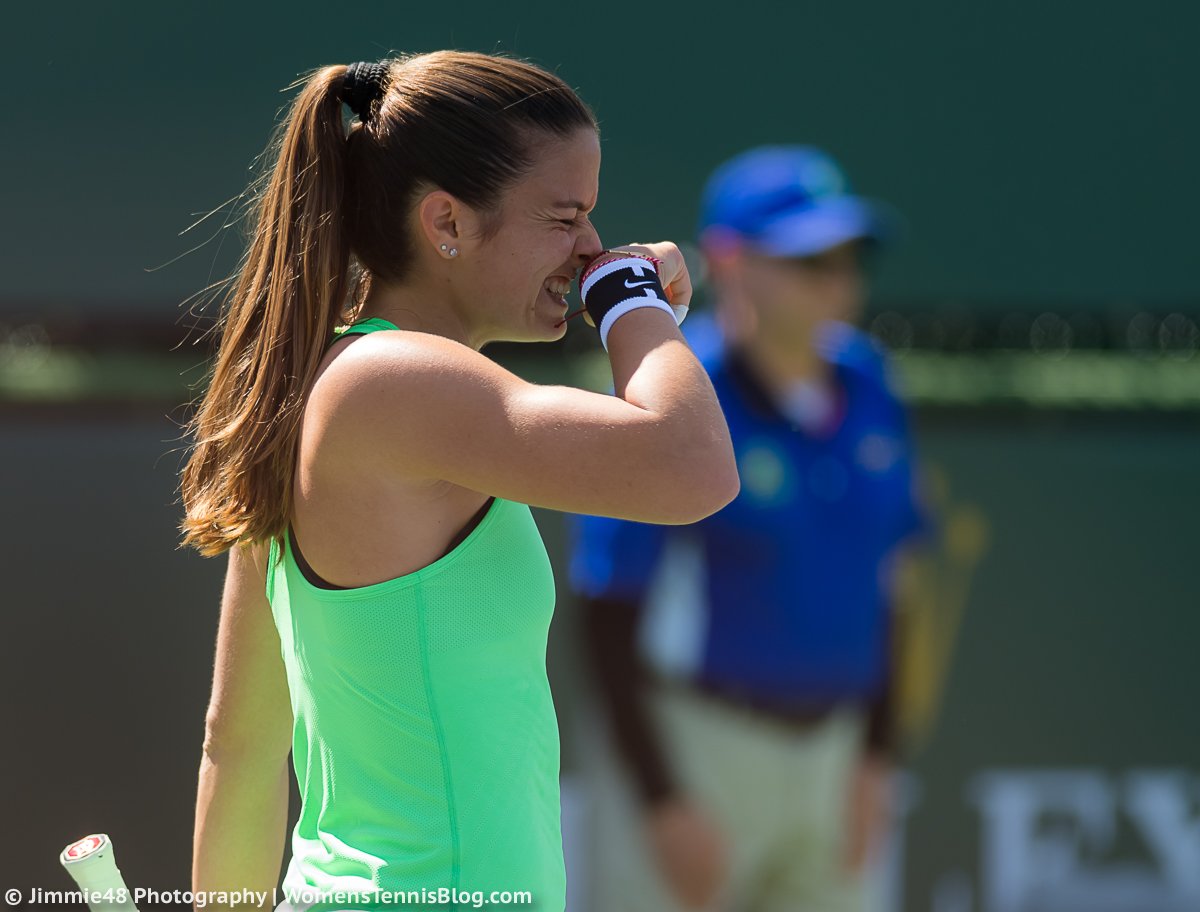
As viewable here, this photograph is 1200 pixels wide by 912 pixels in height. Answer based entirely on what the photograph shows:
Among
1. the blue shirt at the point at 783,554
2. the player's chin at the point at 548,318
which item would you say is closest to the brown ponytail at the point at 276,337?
the player's chin at the point at 548,318

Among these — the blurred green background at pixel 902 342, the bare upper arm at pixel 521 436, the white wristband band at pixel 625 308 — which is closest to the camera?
the bare upper arm at pixel 521 436

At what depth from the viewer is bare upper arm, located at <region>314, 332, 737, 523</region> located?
998 millimetres

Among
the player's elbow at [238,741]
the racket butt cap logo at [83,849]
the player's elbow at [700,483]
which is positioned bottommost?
the racket butt cap logo at [83,849]

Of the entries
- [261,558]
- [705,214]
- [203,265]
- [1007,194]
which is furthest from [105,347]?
[1007,194]

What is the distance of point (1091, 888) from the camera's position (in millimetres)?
2682

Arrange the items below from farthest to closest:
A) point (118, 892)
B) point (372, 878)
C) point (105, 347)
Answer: point (105, 347)
point (118, 892)
point (372, 878)

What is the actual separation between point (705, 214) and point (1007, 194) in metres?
0.59

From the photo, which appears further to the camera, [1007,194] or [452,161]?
[1007,194]

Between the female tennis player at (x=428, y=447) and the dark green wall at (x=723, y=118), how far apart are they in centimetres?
152

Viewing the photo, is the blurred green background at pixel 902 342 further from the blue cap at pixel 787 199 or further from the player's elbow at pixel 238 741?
the player's elbow at pixel 238 741

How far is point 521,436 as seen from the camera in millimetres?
996

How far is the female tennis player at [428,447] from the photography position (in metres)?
1.01

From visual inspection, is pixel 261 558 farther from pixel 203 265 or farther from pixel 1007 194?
pixel 1007 194

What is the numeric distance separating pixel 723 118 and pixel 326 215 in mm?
1673
